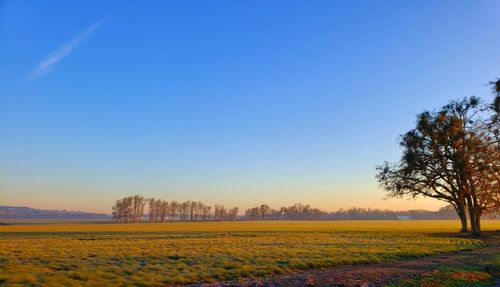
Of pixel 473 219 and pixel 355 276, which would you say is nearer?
pixel 355 276

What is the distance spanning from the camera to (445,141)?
147 feet

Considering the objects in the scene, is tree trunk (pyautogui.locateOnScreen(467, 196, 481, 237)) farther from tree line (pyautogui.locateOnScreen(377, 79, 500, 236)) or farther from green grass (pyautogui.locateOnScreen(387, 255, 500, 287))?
green grass (pyautogui.locateOnScreen(387, 255, 500, 287))

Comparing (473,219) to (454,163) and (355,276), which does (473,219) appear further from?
(355,276)

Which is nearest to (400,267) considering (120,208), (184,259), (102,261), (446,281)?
(446,281)

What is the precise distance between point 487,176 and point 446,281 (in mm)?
32289

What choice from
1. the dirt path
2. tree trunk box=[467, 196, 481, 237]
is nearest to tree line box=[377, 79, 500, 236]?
tree trunk box=[467, 196, 481, 237]

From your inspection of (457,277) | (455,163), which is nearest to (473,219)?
(455,163)

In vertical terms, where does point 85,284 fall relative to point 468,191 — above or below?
below

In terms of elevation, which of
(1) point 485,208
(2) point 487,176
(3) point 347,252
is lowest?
(3) point 347,252

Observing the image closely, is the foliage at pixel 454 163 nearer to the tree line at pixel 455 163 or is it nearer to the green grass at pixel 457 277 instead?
the tree line at pixel 455 163

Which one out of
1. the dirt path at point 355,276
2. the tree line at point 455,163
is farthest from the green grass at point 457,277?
the tree line at point 455,163

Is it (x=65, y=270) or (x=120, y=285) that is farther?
(x=65, y=270)

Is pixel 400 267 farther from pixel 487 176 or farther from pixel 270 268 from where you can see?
pixel 487 176

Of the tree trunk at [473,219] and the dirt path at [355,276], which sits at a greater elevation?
the tree trunk at [473,219]
